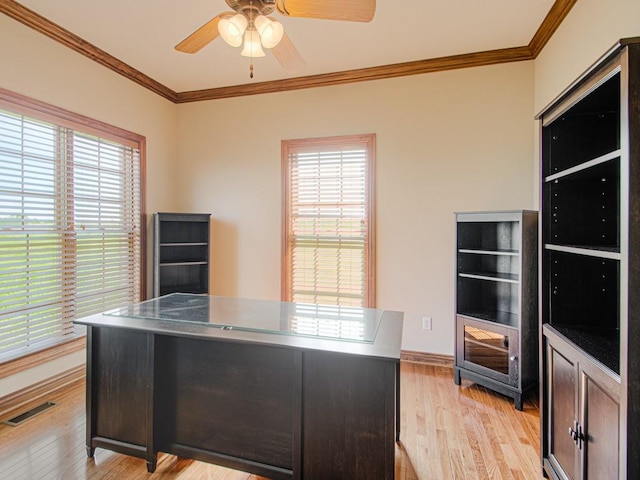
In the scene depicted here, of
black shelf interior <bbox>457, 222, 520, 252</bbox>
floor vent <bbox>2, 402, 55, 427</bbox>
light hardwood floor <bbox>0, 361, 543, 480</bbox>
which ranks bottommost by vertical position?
light hardwood floor <bbox>0, 361, 543, 480</bbox>

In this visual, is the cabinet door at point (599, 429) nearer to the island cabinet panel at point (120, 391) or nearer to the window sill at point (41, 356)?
the island cabinet panel at point (120, 391)

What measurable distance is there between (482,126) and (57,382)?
4502 millimetres

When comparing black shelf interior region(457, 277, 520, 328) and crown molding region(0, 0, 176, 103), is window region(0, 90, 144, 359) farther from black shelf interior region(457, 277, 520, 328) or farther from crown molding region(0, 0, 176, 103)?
black shelf interior region(457, 277, 520, 328)

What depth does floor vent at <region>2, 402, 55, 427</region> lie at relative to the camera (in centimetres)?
237

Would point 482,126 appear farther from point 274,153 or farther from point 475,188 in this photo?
point 274,153

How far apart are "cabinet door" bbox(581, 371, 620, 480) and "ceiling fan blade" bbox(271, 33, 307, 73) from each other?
237cm

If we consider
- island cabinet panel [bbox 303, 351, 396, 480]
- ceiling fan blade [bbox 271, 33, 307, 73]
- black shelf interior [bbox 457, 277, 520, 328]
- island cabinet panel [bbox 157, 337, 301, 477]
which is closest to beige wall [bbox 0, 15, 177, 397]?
island cabinet panel [bbox 157, 337, 301, 477]

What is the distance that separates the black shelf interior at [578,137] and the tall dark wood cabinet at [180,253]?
3249mm

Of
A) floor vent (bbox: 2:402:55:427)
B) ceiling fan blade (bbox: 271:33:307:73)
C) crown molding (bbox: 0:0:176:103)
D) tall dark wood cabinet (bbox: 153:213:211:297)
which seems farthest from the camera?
tall dark wood cabinet (bbox: 153:213:211:297)

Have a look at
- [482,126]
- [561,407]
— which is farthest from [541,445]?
[482,126]

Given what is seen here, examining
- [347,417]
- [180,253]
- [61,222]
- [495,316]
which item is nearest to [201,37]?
[61,222]

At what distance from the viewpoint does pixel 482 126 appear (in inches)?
126

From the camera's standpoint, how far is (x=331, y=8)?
1723mm

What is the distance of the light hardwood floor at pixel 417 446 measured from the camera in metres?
1.90
